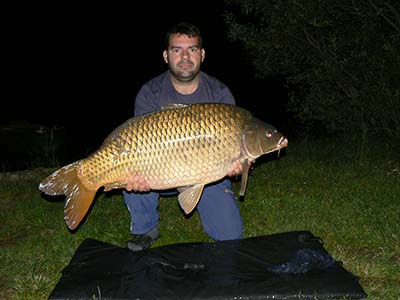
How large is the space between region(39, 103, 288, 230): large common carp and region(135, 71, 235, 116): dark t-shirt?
20.9 inches

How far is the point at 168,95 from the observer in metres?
2.92

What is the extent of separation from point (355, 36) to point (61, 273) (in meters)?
3.19

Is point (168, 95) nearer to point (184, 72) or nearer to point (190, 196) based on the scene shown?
point (184, 72)

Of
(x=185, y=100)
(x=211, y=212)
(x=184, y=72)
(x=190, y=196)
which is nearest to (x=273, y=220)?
(x=211, y=212)

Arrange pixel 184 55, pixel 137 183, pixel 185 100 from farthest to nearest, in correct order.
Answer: pixel 185 100 → pixel 184 55 → pixel 137 183

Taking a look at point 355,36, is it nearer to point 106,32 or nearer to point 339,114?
point 339,114

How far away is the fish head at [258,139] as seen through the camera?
94.2 inches

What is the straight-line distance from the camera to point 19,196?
361 centimetres

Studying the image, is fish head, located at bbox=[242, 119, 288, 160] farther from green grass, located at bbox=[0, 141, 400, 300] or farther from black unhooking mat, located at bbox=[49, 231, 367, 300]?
green grass, located at bbox=[0, 141, 400, 300]

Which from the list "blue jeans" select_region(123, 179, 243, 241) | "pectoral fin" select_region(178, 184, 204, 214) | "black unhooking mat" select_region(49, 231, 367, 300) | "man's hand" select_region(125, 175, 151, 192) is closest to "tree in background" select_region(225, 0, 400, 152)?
"blue jeans" select_region(123, 179, 243, 241)

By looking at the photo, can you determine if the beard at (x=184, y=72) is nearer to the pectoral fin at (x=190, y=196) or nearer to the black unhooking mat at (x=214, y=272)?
the pectoral fin at (x=190, y=196)

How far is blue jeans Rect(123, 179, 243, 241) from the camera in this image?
278 cm

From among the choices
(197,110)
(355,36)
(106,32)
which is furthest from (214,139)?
(106,32)

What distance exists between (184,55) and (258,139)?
2.18 ft
